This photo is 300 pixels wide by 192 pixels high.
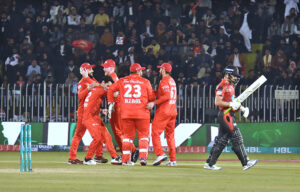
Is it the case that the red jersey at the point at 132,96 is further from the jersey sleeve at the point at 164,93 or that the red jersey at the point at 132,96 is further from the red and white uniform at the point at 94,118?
the red and white uniform at the point at 94,118

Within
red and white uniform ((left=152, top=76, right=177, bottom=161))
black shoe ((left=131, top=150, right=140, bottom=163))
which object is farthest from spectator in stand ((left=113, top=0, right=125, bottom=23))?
red and white uniform ((left=152, top=76, right=177, bottom=161))

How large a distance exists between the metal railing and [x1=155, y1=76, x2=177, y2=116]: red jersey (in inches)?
294

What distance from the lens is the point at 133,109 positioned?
57.5 ft

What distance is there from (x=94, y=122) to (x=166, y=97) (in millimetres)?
1909

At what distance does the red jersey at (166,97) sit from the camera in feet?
59.3

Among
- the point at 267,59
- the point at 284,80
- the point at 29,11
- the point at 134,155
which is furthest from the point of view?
the point at 29,11

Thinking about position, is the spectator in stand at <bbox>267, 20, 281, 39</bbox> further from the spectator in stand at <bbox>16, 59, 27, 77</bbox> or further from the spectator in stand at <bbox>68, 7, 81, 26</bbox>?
the spectator in stand at <bbox>16, 59, 27, 77</bbox>

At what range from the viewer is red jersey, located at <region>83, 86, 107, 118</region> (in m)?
18.3

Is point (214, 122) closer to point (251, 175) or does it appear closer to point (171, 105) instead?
point (171, 105)

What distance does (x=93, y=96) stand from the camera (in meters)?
18.4

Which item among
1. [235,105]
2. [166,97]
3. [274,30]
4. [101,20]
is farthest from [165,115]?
[101,20]

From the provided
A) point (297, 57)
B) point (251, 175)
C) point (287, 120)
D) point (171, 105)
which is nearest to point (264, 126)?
point (287, 120)

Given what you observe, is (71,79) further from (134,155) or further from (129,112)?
(129,112)

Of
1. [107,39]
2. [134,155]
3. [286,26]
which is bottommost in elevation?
[134,155]
